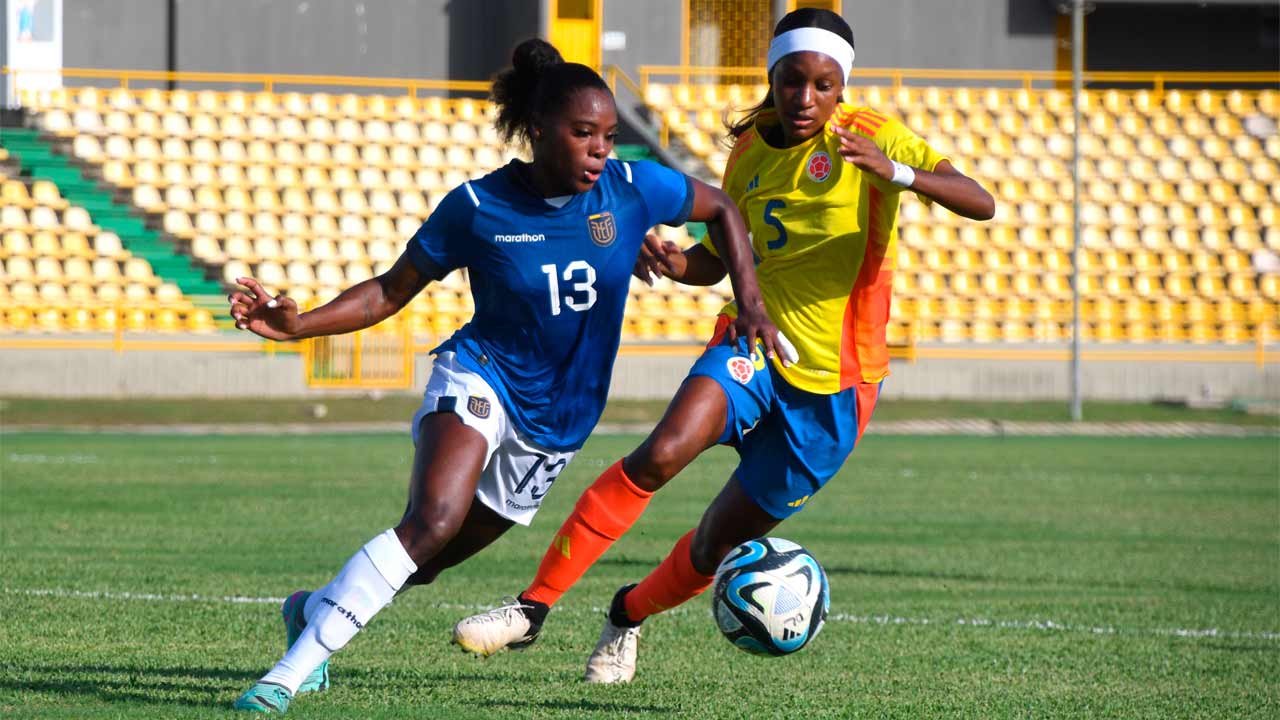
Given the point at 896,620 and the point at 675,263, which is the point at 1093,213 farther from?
the point at 675,263

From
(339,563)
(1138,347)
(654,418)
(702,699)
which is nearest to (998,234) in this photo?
(1138,347)

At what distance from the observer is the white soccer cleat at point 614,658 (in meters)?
6.05

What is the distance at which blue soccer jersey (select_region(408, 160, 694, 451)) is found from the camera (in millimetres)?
5270

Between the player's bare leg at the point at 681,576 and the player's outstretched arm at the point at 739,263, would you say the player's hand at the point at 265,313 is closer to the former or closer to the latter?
the player's outstretched arm at the point at 739,263

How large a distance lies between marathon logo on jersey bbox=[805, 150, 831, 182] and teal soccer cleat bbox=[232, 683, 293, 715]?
2.56 m

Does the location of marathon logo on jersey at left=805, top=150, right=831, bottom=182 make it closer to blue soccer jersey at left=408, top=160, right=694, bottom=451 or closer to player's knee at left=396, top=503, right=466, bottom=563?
blue soccer jersey at left=408, top=160, right=694, bottom=451

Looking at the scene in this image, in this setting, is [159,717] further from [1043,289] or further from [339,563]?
[1043,289]

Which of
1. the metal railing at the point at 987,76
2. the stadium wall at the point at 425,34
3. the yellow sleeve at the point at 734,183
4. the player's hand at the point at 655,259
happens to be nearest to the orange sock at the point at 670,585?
the player's hand at the point at 655,259

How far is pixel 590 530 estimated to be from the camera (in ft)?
18.4

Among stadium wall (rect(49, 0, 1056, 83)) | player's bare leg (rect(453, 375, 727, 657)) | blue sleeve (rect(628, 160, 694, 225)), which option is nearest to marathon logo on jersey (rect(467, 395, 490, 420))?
player's bare leg (rect(453, 375, 727, 657))

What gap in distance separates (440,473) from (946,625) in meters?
3.49

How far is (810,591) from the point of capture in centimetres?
547

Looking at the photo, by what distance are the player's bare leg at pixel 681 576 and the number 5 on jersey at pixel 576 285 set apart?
41.4 inches

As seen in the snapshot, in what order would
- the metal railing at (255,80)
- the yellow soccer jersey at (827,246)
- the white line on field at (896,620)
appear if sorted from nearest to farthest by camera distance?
the yellow soccer jersey at (827,246) < the white line on field at (896,620) < the metal railing at (255,80)
